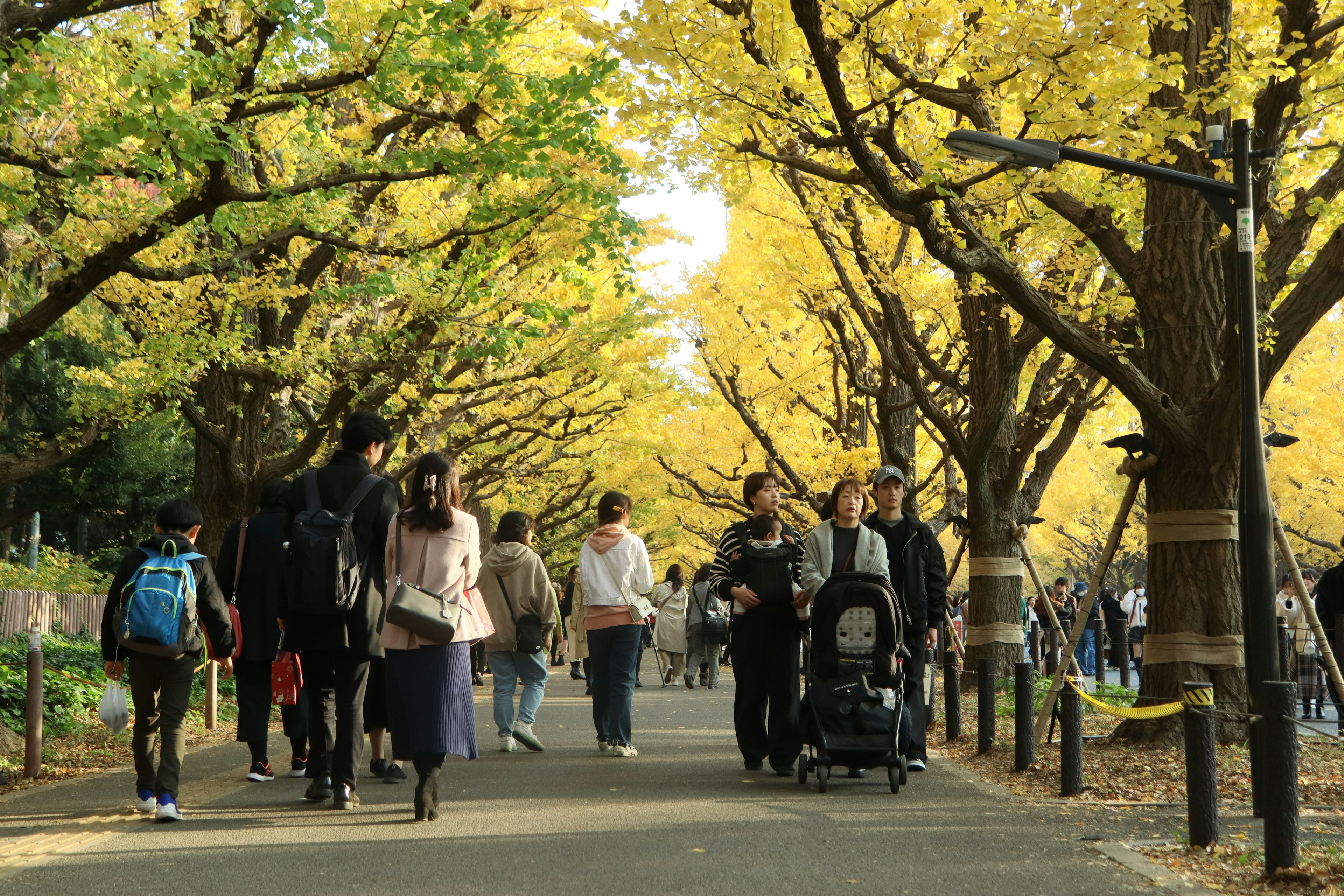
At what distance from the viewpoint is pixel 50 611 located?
17.2m

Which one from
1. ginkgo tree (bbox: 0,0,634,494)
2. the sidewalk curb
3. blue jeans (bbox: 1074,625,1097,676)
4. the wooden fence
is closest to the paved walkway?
the sidewalk curb

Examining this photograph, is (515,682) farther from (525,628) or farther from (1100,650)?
(1100,650)

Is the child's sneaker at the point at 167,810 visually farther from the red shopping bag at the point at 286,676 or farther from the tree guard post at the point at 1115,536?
the tree guard post at the point at 1115,536

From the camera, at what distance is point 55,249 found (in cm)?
989

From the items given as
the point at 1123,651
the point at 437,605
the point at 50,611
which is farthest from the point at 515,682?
the point at 50,611

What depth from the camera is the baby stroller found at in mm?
7055

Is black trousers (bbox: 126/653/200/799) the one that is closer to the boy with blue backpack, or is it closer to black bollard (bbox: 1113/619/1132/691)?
the boy with blue backpack

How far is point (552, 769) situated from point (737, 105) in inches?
188

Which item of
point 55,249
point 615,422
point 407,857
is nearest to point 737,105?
point 55,249

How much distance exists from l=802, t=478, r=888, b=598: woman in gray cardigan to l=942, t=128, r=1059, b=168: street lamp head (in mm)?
1996

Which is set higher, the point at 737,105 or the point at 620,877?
the point at 737,105

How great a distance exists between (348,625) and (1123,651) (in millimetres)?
12456

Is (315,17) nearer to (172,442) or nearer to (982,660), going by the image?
(982,660)

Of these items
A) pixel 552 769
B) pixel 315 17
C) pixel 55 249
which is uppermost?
pixel 315 17
